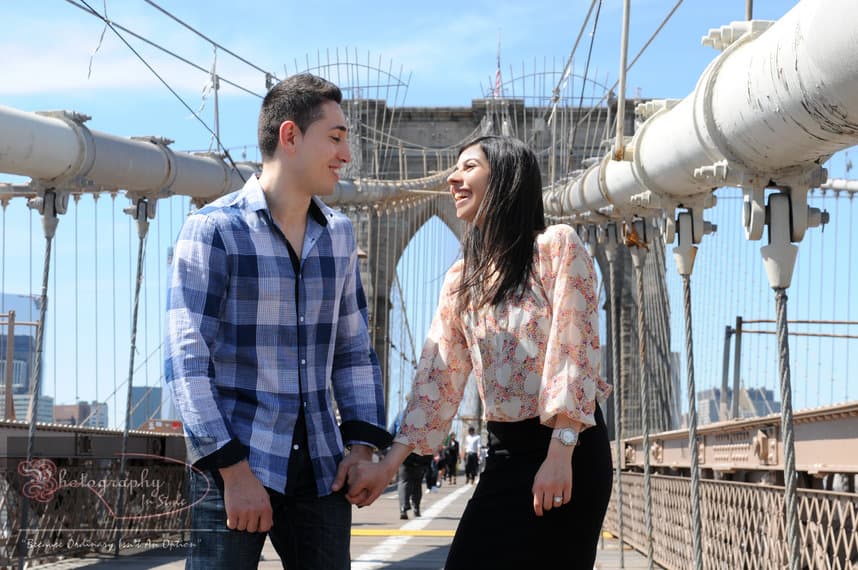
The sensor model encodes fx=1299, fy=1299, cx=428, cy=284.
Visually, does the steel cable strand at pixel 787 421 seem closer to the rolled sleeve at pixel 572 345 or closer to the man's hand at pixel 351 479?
the rolled sleeve at pixel 572 345

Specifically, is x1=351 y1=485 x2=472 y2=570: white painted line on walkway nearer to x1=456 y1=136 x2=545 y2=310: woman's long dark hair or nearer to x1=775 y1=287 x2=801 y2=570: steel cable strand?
x1=775 y1=287 x2=801 y2=570: steel cable strand

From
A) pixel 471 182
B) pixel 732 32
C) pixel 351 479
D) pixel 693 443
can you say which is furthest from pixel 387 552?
pixel 351 479

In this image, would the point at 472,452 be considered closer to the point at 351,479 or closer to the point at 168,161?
the point at 168,161

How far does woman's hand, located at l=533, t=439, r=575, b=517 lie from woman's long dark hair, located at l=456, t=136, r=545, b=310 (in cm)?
37

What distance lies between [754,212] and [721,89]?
14.8 inches

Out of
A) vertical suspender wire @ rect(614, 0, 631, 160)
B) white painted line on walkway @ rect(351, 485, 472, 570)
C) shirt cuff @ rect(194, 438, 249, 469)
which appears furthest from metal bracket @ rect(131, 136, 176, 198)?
shirt cuff @ rect(194, 438, 249, 469)

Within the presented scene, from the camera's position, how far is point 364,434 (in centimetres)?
279

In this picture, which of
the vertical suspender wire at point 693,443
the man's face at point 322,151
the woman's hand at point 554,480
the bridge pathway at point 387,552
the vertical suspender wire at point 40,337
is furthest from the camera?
the bridge pathway at point 387,552

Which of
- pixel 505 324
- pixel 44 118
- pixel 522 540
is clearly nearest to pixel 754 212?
pixel 505 324

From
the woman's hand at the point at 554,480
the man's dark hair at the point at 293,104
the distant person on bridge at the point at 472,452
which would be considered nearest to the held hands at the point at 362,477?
the woman's hand at the point at 554,480

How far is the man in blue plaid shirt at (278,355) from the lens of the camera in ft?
8.30

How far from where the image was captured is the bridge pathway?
7789mm

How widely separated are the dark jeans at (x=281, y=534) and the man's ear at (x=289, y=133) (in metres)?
0.72

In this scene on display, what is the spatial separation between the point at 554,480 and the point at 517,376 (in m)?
0.25
